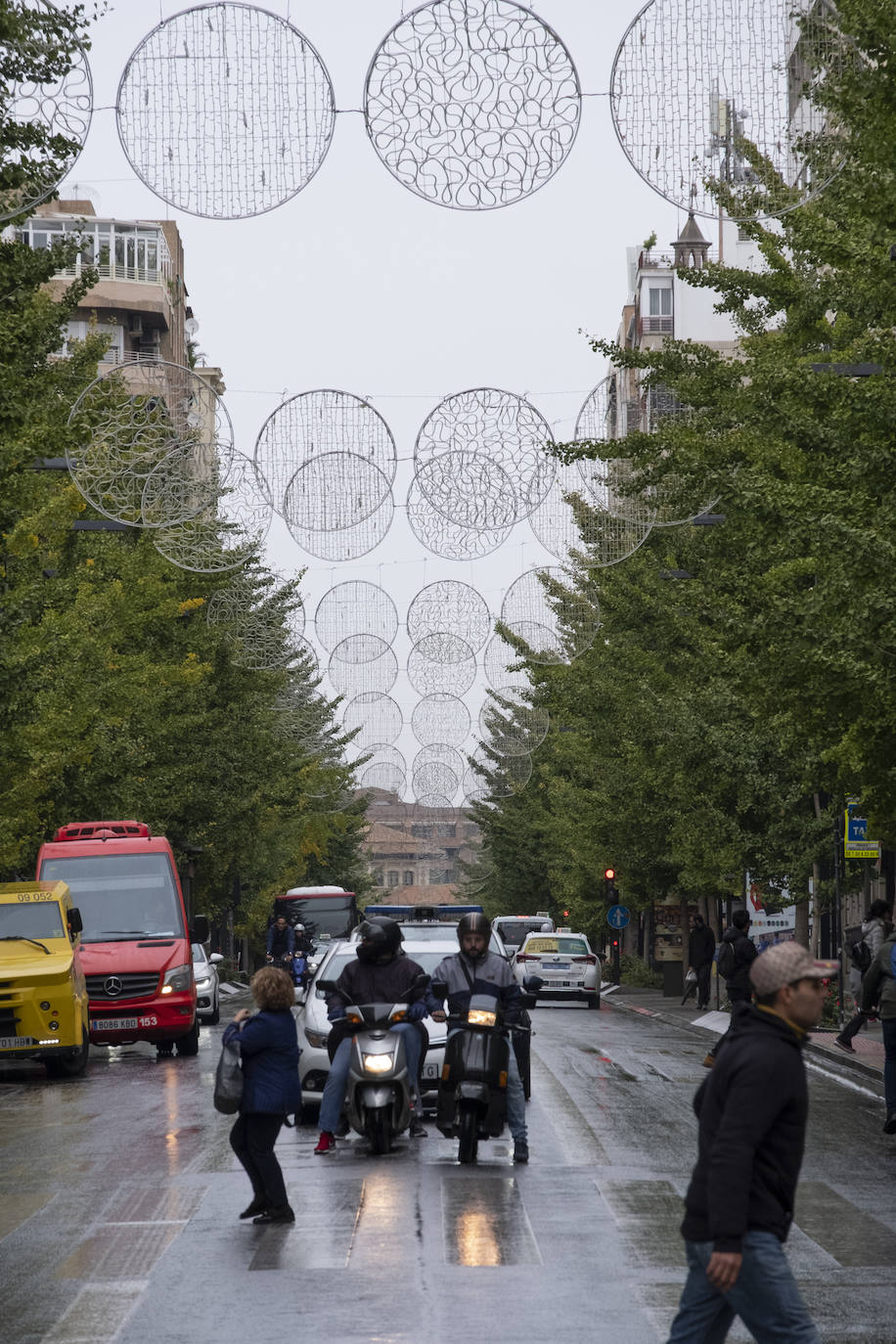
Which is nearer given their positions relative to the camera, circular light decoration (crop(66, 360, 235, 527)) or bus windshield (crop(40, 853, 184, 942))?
circular light decoration (crop(66, 360, 235, 527))

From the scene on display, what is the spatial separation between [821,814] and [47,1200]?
26886 mm

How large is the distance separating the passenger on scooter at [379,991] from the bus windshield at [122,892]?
13540mm

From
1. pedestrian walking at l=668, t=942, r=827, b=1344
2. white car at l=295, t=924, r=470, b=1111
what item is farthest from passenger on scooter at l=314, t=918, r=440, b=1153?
pedestrian walking at l=668, t=942, r=827, b=1344

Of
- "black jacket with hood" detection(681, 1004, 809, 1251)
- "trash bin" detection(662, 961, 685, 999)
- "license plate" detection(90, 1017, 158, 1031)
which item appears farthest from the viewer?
"trash bin" detection(662, 961, 685, 999)

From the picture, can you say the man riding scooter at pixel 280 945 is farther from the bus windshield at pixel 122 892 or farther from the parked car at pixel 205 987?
the bus windshield at pixel 122 892

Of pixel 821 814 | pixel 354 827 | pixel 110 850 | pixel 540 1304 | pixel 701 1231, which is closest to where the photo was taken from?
pixel 701 1231

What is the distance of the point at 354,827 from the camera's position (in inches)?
3821

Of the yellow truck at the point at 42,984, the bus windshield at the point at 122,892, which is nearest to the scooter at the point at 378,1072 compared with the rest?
the yellow truck at the point at 42,984

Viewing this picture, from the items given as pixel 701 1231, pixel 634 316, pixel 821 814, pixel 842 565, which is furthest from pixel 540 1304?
pixel 634 316

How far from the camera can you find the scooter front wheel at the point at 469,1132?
550 inches

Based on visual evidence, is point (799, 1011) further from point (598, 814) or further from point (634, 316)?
point (634, 316)

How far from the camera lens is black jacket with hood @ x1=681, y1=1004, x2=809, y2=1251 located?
6.08m

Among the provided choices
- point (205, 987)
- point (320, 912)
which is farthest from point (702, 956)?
point (320, 912)

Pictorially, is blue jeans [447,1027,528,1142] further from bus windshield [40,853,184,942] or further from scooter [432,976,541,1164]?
bus windshield [40,853,184,942]
